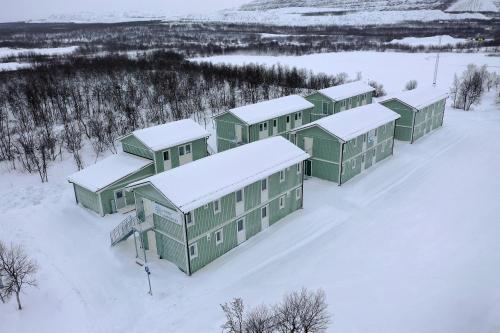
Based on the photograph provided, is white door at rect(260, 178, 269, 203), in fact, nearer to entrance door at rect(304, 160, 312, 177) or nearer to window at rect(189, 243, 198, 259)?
window at rect(189, 243, 198, 259)

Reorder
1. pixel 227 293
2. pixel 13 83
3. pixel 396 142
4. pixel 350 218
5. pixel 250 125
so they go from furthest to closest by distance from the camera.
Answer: pixel 13 83 < pixel 396 142 < pixel 250 125 < pixel 350 218 < pixel 227 293

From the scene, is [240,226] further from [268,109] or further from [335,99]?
[335,99]

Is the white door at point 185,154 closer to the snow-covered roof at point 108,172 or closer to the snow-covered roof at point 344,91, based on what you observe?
the snow-covered roof at point 108,172

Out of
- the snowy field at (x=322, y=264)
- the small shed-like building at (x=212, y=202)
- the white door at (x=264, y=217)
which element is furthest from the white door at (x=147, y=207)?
the white door at (x=264, y=217)

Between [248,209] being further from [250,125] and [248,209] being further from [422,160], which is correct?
[422,160]

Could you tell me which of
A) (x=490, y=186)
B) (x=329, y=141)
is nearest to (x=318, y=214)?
(x=329, y=141)
